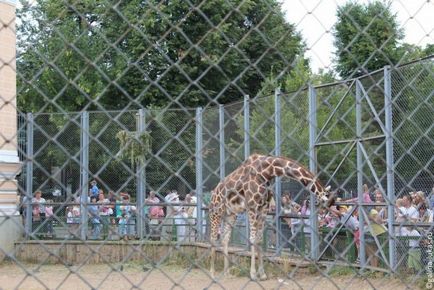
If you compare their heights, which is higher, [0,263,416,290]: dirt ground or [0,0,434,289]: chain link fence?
[0,0,434,289]: chain link fence

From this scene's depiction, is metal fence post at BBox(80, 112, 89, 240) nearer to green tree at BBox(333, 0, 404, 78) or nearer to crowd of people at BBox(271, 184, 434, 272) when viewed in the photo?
green tree at BBox(333, 0, 404, 78)

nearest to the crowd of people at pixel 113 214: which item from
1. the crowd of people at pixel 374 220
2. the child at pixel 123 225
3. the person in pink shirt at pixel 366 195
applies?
the child at pixel 123 225

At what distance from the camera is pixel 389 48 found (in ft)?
12.5

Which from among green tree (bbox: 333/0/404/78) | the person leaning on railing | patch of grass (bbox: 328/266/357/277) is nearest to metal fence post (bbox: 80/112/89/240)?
green tree (bbox: 333/0/404/78)

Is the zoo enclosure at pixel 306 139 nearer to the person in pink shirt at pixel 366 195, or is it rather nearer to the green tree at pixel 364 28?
the person in pink shirt at pixel 366 195

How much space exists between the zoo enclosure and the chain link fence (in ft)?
0.13

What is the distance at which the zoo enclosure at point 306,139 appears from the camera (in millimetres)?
5798

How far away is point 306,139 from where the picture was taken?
9625 mm

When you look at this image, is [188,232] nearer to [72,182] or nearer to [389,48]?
[72,182]

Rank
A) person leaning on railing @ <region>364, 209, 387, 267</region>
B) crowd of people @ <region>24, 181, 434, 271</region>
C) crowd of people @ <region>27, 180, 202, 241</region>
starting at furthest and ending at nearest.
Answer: crowd of people @ <region>27, 180, 202, 241</region>
person leaning on railing @ <region>364, 209, 387, 267</region>
crowd of people @ <region>24, 181, 434, 271</region>

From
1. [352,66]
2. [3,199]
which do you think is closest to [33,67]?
[352,66]

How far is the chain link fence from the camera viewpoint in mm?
2994

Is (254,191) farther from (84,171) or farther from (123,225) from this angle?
(123,225)

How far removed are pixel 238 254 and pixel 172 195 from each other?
2352 mm
